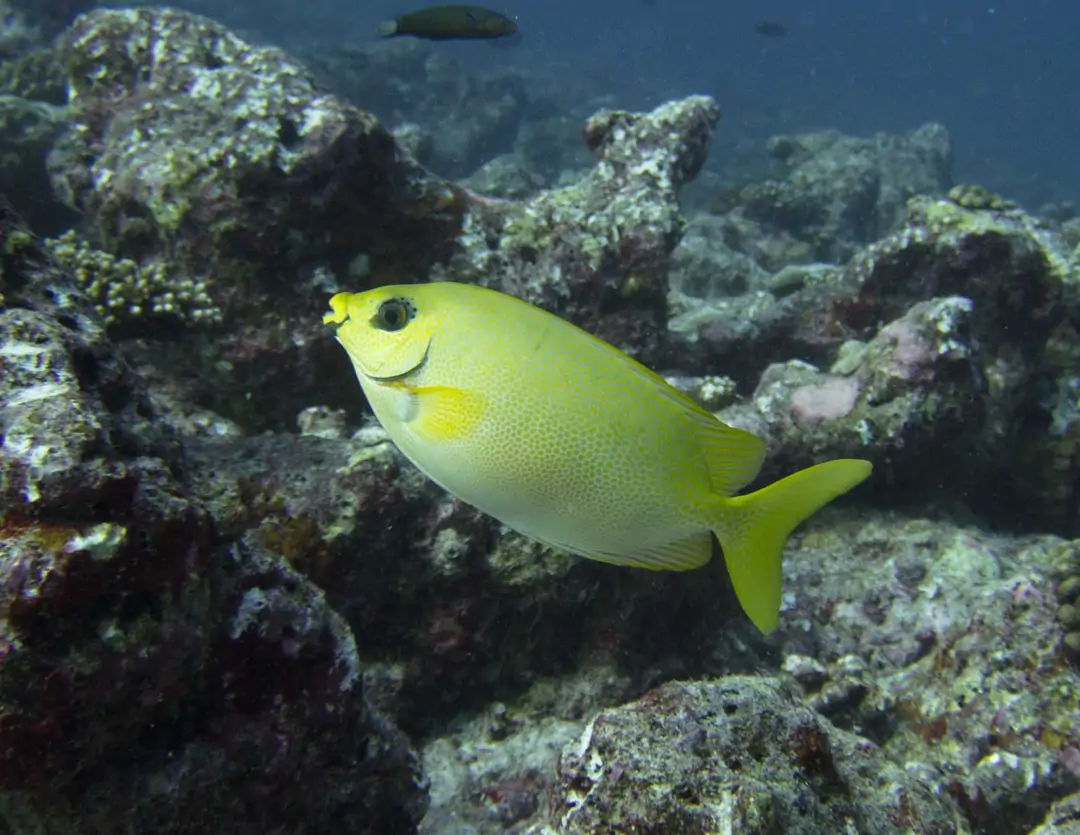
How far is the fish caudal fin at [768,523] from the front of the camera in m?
1.78

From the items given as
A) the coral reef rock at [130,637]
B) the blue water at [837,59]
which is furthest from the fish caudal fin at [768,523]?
the blue water at [837,59]

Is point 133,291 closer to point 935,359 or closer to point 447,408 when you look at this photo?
point 447,408

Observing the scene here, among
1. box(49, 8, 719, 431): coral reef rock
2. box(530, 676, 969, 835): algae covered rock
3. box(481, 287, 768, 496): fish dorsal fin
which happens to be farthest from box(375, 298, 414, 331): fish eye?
box(49, 8, 719, 431): coral reef rock

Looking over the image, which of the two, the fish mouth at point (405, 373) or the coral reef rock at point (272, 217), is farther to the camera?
the coral reef rock at point (272, 217)

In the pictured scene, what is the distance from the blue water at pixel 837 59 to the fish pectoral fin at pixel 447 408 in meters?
29.1

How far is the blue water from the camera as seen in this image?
32.5 metres

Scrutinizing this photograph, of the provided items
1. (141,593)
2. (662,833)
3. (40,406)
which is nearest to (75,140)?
(40,406)

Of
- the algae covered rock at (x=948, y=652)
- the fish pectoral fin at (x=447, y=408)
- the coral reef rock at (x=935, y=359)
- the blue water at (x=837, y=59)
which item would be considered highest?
the fish pectoral fin at (x=447, y=408)

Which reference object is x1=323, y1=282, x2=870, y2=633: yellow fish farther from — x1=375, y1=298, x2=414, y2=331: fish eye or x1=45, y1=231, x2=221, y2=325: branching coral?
x1=45, y1=231, x2=221, y2=325: branching coral

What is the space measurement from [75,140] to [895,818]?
5965 mm

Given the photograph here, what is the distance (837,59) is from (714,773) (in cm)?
7414

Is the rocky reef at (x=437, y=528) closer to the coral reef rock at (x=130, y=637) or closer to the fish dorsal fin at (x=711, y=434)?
the coral reef rock at (x=130, y=637)

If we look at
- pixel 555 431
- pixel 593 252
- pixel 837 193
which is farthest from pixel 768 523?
pixel 837 193

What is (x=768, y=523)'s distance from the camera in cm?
185
